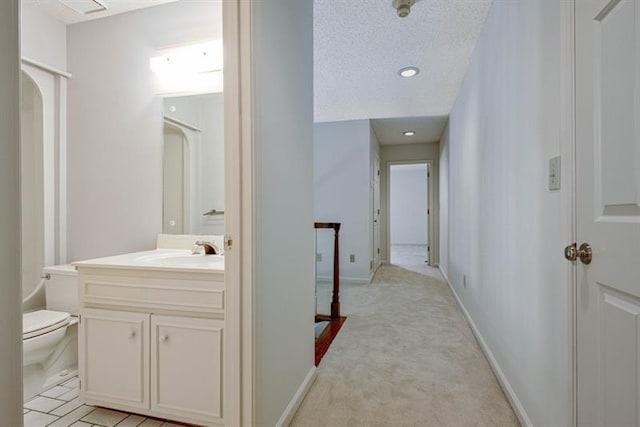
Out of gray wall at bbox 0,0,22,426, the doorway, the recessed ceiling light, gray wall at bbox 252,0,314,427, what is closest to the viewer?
gray wall at bbox 0,0,22,426

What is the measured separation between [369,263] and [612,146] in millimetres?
3732

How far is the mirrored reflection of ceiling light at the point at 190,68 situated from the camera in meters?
2.00

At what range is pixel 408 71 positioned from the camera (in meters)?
2.92

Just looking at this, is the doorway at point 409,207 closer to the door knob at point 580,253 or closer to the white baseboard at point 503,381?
the white baseboard at point 503,381

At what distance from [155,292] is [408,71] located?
278 cm

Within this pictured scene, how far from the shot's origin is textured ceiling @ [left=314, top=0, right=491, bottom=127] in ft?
6.66

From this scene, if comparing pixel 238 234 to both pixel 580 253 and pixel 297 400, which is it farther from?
pixel 580 253

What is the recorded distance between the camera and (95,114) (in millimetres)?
2250

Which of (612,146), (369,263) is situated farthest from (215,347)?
(369,263)

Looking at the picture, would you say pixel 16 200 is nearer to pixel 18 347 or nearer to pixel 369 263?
pixel 18 347

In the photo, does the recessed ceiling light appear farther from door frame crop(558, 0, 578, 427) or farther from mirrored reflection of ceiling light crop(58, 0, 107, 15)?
mirrored reflection of ceiling light crop(58, 0, 107, 15)

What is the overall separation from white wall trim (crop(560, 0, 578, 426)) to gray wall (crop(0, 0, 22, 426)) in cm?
142

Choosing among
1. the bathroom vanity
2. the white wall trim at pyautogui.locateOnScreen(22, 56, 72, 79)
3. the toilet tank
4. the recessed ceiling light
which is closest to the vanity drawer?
the bathroom vanity

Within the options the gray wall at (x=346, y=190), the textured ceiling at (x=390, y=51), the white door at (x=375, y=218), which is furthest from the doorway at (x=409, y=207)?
the textured ceiling at (x=390, y=51)
